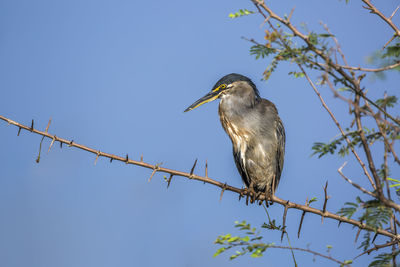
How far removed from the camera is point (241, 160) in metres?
2.83

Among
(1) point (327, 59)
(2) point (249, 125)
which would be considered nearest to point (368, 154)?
(1) point (327, 59)

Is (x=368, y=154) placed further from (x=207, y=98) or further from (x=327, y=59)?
(x=207, y=98)

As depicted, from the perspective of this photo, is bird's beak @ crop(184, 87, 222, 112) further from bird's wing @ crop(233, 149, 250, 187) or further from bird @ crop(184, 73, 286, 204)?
bird's wing @ crop(233, 149, 250, 187)

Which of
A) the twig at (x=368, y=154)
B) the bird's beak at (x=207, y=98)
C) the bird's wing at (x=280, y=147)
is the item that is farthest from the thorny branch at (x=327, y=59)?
the bird's wing at (x=280, y=147)

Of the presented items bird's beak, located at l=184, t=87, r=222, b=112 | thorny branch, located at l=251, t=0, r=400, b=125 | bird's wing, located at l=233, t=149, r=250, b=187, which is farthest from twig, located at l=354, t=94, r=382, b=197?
bird's wing, located at l=233, t=149, r=250, b=187

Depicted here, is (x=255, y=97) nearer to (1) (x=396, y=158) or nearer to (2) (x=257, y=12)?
(2) (x=257, y=12)

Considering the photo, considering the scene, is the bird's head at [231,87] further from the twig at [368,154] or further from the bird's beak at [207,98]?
the twig at [368,154]

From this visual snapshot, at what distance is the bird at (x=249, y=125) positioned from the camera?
2744mm

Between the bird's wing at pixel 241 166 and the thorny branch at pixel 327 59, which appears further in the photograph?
the bird's wing at pixel 241 166

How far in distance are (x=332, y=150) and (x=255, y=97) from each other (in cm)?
166

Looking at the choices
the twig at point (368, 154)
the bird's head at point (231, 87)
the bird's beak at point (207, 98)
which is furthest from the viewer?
the bird's head at point (231, 87)

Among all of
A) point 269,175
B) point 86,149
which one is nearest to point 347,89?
point 86,149

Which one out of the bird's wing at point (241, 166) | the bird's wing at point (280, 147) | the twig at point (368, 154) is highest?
the bird's wing at point (280, 147)

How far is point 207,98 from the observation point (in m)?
2.69
